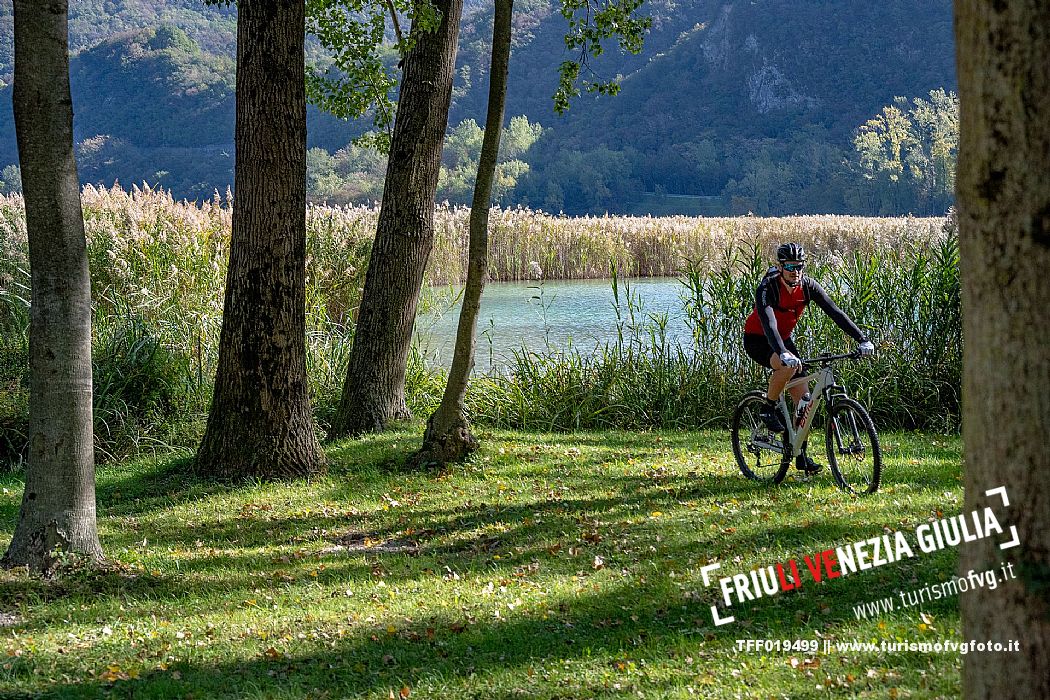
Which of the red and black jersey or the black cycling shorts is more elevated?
the red and black jersey

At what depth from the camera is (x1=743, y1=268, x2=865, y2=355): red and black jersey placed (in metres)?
6.62

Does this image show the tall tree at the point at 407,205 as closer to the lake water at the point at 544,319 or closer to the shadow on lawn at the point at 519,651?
the lake water at the point at 544,319

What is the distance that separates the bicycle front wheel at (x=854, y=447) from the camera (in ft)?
21.9

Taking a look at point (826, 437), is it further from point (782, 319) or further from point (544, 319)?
point (544, 319)

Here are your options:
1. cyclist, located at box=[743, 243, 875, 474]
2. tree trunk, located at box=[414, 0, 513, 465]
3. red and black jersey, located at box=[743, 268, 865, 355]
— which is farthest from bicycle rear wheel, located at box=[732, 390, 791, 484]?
tree trunk, located at box=[414, 0, 513, 465]

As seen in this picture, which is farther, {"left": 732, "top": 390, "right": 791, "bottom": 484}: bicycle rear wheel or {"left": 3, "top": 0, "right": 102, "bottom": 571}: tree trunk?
{"left": 732, "top": 390, "right": 791, "bottom": 484}: bicycle rear wheel

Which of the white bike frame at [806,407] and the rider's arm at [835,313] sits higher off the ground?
the rider's arm at [835,313]

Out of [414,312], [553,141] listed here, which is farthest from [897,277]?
[553,141]

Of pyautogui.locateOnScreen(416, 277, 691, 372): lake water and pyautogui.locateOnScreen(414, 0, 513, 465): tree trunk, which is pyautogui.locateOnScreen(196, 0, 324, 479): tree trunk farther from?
pyautogui.locateOnScreen(416, 277, 691, 372): lake water

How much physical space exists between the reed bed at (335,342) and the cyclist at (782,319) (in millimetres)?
3609

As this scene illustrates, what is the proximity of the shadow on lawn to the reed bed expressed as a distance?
19.0 feet

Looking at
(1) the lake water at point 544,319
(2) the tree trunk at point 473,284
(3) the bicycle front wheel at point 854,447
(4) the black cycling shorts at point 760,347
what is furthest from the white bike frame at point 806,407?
(1) the lake water at point 544,319

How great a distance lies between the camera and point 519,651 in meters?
4.52

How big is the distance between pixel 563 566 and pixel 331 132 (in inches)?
3745
